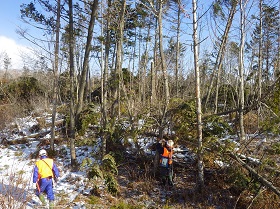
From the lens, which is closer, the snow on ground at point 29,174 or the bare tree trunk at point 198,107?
the snow on ground at point 29,174

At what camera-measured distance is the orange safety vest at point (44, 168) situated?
550 centimetres

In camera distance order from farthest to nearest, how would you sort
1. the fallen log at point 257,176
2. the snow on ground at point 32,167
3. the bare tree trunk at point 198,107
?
the bare tree trunk at point 198,107 < the snow on ground at point 32,167 < the fallen log at point 257,176

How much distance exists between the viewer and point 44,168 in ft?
18.2

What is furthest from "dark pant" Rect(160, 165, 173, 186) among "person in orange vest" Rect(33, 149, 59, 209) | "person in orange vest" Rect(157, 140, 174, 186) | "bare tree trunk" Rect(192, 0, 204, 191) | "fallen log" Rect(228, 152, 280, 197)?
"person in orange vest" Rect(33, 149, 59, 209)

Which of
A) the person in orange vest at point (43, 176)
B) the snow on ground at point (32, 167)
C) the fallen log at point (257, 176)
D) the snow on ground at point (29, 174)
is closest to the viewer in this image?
the fallen log at point (257, 176)

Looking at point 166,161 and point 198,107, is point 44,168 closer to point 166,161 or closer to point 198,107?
point 166,161

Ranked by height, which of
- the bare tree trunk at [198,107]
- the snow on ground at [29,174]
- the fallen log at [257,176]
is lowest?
the snow on ground at [29,174]

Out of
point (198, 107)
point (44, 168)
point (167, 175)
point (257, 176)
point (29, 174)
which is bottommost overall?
point (29, 174)

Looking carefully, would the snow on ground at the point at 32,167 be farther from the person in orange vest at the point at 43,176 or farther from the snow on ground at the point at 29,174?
the person in orange vest at the point at 43,176

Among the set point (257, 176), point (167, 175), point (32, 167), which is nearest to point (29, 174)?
point (32, 167)

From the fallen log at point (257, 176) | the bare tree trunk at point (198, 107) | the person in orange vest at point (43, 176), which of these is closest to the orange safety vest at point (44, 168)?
the person in orange vest at point (43, 176)

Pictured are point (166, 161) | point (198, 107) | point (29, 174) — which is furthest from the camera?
point (29, 174)

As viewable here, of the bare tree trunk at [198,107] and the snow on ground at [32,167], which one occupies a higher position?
the bare tree trunk at [198,107]

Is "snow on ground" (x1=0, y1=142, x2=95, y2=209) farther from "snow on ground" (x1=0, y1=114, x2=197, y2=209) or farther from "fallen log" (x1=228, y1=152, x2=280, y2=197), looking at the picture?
"fallen log" (x1=228, y1=152, x2=280, y2=197)
